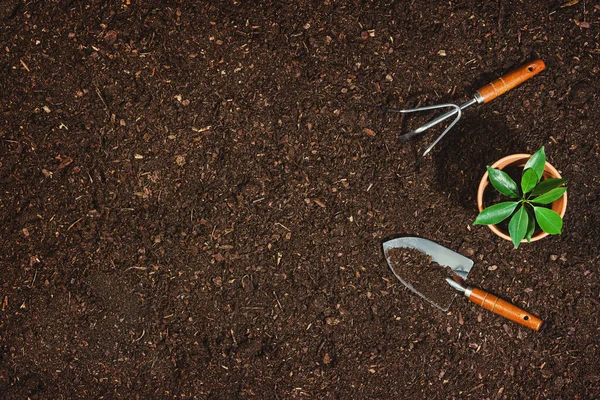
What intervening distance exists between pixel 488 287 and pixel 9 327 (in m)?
1.72

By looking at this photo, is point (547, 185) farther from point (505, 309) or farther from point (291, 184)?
point (291, 184)

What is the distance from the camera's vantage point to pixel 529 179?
1411 mm

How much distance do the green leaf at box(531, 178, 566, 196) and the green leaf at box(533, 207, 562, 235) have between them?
51 millimetres

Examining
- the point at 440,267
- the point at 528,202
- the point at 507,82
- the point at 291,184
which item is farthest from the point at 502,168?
the point at 291,184

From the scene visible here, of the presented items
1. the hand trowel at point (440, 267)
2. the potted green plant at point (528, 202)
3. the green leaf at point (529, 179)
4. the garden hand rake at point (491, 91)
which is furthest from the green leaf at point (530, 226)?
the garden hand rake at point (491, 91)

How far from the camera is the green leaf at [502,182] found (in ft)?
4.73

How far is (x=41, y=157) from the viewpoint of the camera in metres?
1.72

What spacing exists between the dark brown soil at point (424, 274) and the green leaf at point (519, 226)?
28 cm

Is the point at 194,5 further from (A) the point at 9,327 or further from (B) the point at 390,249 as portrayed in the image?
(A) the point at 9,327

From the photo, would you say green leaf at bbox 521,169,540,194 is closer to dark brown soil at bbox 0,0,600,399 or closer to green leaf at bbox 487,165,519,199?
green leaf at bbox 487,165,519,199

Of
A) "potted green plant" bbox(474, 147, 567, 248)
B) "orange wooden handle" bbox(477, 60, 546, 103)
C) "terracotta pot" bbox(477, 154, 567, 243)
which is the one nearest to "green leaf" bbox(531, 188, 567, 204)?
"potted green plant" bbox(474, 147, 567, 248)

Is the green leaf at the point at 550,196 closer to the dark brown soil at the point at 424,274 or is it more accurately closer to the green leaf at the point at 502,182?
the green leaf at the point at 502,182

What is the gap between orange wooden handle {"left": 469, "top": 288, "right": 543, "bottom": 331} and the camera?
1.61 m

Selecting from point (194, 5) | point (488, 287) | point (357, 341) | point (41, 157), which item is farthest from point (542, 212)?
point (41, 157)
